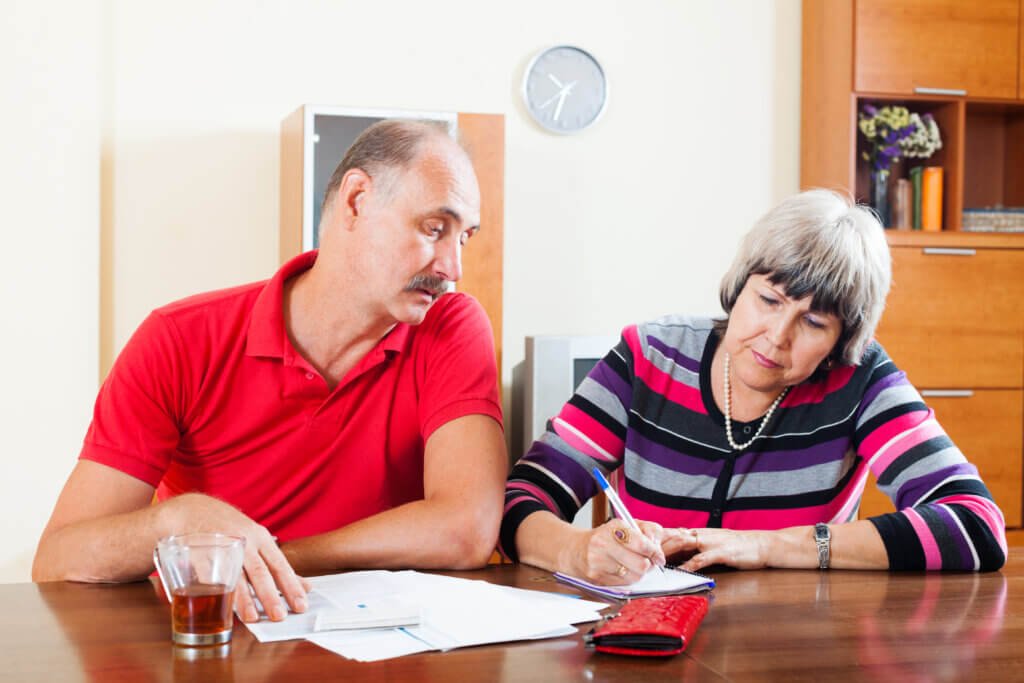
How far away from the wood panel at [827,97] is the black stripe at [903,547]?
107 inches

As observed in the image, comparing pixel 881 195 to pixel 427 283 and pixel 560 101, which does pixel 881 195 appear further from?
pixel 427 283

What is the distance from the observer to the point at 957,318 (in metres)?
4.22

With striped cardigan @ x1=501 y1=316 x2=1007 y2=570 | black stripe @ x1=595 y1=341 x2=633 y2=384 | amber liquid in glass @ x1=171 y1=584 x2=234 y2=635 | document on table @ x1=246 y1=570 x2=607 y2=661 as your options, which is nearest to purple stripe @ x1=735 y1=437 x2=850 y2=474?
striped cardigan @ x1=501 y1=316 x2=1007 y2=570

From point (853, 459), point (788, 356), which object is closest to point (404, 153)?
point (788, 356)

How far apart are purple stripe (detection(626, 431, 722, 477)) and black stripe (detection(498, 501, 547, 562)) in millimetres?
277

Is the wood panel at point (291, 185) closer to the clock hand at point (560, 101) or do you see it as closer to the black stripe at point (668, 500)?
the clock hand at point (560, 101)

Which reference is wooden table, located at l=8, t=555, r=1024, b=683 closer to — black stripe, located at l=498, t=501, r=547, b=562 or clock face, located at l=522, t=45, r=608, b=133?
black stripe, located at l=498, t=501, r=547, b=562

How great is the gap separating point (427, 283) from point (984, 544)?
886 mm

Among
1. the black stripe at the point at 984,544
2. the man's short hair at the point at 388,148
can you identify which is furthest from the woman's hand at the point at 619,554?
the man's short hair at the point at 388,148

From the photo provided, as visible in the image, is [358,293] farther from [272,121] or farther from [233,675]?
[272,121]

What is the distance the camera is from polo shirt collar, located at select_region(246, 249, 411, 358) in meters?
1.74

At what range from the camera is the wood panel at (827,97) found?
13.8 ft

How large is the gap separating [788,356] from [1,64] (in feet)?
9.04

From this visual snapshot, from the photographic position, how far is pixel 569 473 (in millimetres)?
1828
